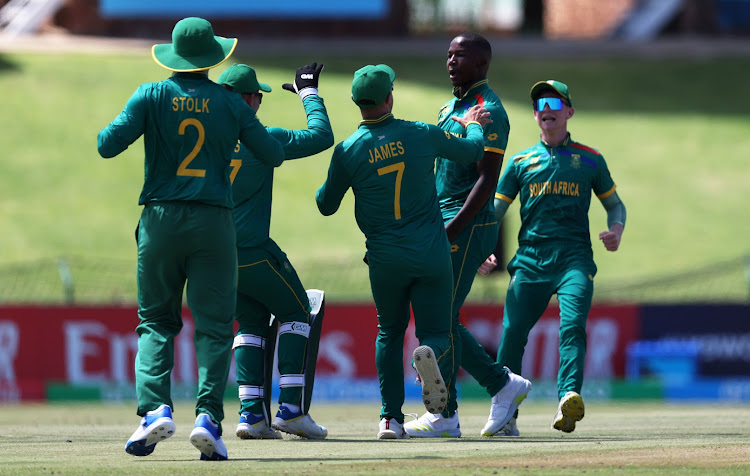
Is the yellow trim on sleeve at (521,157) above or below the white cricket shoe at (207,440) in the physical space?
above

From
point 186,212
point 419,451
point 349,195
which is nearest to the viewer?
point 186,212

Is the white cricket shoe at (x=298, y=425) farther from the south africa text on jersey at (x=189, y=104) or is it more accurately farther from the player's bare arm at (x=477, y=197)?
the south africa text on jersey at (x=189, y=104)

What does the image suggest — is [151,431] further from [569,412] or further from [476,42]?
[476,42]

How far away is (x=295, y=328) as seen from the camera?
26.6ft

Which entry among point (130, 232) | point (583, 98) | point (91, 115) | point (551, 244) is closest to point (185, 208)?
point (551, 244)

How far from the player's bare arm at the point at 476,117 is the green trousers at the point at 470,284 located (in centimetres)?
64

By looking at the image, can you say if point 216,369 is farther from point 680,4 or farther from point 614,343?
point 680,4

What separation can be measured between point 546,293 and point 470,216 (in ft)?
3.47

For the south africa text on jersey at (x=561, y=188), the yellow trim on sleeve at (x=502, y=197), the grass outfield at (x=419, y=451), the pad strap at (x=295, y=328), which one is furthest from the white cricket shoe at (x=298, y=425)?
the south africa text on jersey at (x=561, y=188)

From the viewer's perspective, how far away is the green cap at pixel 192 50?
660 cm

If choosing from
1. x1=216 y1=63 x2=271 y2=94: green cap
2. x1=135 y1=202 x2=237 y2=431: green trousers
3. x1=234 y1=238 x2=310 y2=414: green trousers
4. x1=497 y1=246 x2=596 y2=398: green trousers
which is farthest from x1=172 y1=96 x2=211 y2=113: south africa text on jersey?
x1=497 y1=246 x2=596 y2=398: green trousers

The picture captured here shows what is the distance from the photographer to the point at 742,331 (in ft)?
52.2

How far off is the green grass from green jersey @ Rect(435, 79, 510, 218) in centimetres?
1081

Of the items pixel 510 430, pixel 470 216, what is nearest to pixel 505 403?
pixel 510 430
